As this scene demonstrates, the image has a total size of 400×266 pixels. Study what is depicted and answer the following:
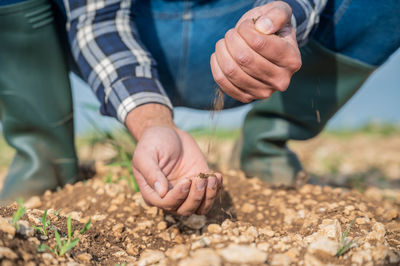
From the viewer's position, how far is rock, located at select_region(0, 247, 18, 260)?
820 millimetres

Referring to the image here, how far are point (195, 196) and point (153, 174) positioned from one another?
13 centimetres

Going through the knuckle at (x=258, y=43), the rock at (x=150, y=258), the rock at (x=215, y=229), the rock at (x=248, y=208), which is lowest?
the rock at (x=248, y=208)

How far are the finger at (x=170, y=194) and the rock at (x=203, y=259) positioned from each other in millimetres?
214

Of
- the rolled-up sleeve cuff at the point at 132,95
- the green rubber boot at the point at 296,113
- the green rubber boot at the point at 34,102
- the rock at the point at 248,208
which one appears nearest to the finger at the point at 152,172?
the rolled-up sleeve cuff at the point at 132,95

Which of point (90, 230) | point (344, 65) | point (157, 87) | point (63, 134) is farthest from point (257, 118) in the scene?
point (90, 230)

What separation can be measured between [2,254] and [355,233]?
903mm

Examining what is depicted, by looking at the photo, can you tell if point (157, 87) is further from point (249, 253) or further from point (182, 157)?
point (249, 253)

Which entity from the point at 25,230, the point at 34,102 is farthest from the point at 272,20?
the point at 34,102

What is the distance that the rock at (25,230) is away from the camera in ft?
3.05

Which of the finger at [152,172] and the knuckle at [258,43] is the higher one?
the knuckle at [258,43]

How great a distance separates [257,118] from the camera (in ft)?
6.60

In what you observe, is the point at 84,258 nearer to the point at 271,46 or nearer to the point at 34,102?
the point at 271,46

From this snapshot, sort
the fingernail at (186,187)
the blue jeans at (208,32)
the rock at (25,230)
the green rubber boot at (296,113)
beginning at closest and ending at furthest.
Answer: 1. the rock at (25,230)
2. the fingernail at (186,187)
3. the blue jeans at (208,32)
4. the green rubber boot at (296,113)

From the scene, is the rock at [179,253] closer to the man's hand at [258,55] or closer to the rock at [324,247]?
the rock at [324,247]
